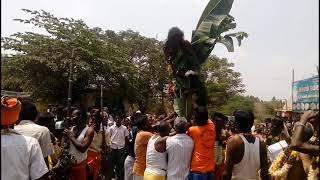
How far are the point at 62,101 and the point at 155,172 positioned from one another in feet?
67.2

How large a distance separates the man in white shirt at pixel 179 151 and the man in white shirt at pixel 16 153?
264cm

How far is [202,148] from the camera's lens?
6.19 meters

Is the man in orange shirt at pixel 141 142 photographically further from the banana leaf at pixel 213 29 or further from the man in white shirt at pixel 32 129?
the man in white shirt at pixel 32 129

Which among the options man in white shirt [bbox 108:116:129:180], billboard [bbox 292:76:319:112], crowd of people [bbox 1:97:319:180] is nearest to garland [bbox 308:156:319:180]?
crowd of people [bbox 1:97:319:180]

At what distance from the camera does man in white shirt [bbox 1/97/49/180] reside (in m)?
3.60

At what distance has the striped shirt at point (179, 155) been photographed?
618cm

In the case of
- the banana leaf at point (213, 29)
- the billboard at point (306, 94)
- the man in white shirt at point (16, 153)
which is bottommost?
the man in white shirt at point (16, 153)

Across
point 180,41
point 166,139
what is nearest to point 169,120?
point 166,139

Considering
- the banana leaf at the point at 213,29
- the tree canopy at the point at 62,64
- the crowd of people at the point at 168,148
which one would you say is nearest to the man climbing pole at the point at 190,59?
the banana leaf at the point at 213,29

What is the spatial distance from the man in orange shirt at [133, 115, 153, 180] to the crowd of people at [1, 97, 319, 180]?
0.05 feet

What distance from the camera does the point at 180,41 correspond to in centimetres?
790

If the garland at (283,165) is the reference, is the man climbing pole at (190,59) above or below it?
above

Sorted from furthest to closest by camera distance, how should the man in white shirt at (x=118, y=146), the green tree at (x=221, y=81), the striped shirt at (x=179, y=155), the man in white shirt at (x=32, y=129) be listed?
the green tree at (x=221, y=81) < the man in white shirt at (x=118, y=146) < the striped shirt at (x=179, y=155) < the man in white shirt at (x=32, y=129)

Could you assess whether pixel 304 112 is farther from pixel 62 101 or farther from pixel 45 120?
pixel 62 101
